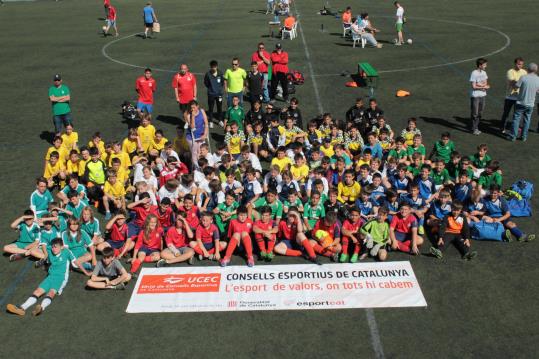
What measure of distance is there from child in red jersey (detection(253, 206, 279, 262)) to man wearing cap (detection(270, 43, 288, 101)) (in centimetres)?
1004

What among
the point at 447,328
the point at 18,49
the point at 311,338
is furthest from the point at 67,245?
the point at 18,49

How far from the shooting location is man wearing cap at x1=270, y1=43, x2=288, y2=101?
64.2 feet

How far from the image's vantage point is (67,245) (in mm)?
10594

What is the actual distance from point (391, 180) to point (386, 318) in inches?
191

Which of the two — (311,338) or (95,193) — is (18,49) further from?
(311,338)

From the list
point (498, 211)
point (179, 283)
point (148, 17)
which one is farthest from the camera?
point (148, 17)

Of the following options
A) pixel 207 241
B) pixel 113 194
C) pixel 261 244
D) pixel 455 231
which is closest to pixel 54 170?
pixel 113 194

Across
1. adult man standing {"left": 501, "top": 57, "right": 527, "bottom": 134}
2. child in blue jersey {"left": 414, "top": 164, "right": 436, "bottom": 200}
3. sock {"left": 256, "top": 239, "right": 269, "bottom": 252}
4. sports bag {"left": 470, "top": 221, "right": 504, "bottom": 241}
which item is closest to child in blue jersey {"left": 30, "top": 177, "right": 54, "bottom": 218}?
sock {"left": 256, "top": 239, "right": 269, "bottom": 252}

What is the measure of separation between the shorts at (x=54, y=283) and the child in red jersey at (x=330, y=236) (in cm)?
523

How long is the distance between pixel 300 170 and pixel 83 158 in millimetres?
6011

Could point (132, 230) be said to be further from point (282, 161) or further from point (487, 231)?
point (487, 231)

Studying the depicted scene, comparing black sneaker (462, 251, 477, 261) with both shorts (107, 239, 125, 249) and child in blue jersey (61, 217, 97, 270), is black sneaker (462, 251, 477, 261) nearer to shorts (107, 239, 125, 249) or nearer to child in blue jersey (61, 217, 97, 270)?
shorts (107, 239, 125, 249)

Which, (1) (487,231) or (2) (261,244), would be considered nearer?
(2) (261,244)

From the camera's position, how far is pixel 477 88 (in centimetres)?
1652
